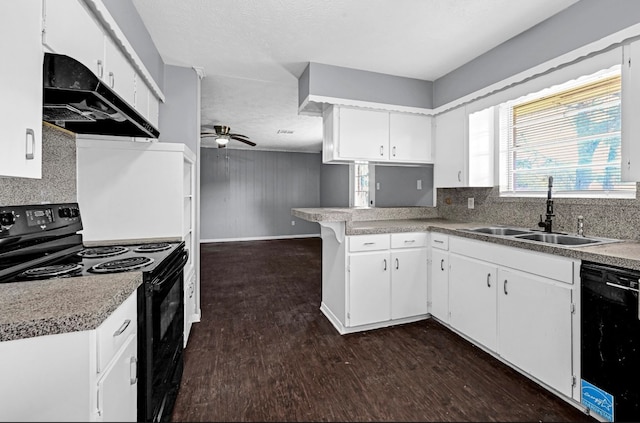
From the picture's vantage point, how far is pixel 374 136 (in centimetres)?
317

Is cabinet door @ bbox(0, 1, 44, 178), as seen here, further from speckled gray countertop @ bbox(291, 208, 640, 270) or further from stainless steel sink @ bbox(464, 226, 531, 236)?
stainless steel sink @ bbox(464, 226, 531, 236)

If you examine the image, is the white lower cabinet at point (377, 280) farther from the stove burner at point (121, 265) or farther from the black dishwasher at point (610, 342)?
the stove burner at point (121, 265)

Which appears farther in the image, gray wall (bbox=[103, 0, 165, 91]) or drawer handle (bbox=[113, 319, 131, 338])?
gray wall (bbox=[103, 0, 165, 91])

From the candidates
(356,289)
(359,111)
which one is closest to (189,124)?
(359,111)

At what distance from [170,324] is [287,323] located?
4.49ft

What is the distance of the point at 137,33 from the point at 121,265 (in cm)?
172

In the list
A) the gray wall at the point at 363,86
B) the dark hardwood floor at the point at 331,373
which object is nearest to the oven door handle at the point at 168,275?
the dark hardwood floor at the point at 331,373

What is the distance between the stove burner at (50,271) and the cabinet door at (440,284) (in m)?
2.50

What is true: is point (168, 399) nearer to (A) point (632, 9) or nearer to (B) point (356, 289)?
(B) point (356, 289)

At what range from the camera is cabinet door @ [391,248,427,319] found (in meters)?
2.70

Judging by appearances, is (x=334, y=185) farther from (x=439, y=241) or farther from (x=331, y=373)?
(x=331, y=373)

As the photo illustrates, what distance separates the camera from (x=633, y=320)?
1.39 metres

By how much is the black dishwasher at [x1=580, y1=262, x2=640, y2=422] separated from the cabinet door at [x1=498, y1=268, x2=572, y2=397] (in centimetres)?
9

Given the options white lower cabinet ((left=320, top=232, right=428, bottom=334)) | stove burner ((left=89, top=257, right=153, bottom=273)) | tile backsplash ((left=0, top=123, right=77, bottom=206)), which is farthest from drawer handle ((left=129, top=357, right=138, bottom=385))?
white lower cabinet ((left=320, top=232, right=428, bottom=334))
